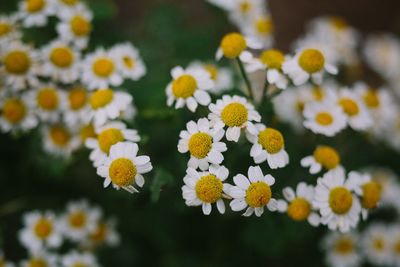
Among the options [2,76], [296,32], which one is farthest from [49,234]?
[296,32]

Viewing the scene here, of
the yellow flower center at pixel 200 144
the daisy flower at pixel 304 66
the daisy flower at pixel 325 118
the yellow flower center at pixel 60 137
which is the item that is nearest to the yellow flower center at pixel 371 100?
the daisy flower at pixel 325 118

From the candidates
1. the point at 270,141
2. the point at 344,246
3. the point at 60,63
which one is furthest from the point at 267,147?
the point at 344,246

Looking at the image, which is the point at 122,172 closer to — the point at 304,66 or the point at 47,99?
the point at 47,99

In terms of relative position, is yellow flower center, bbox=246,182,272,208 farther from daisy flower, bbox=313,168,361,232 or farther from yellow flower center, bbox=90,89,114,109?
yellow flower center, bbox=90,89,114,109

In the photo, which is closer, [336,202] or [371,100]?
[336,202]

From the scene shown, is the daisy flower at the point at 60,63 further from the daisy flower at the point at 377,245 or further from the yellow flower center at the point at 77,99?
the daisy flower at the point at 377,245

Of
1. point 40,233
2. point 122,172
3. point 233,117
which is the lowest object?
point 40,233

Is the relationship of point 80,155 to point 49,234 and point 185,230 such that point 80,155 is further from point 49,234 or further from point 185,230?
point 185,230
